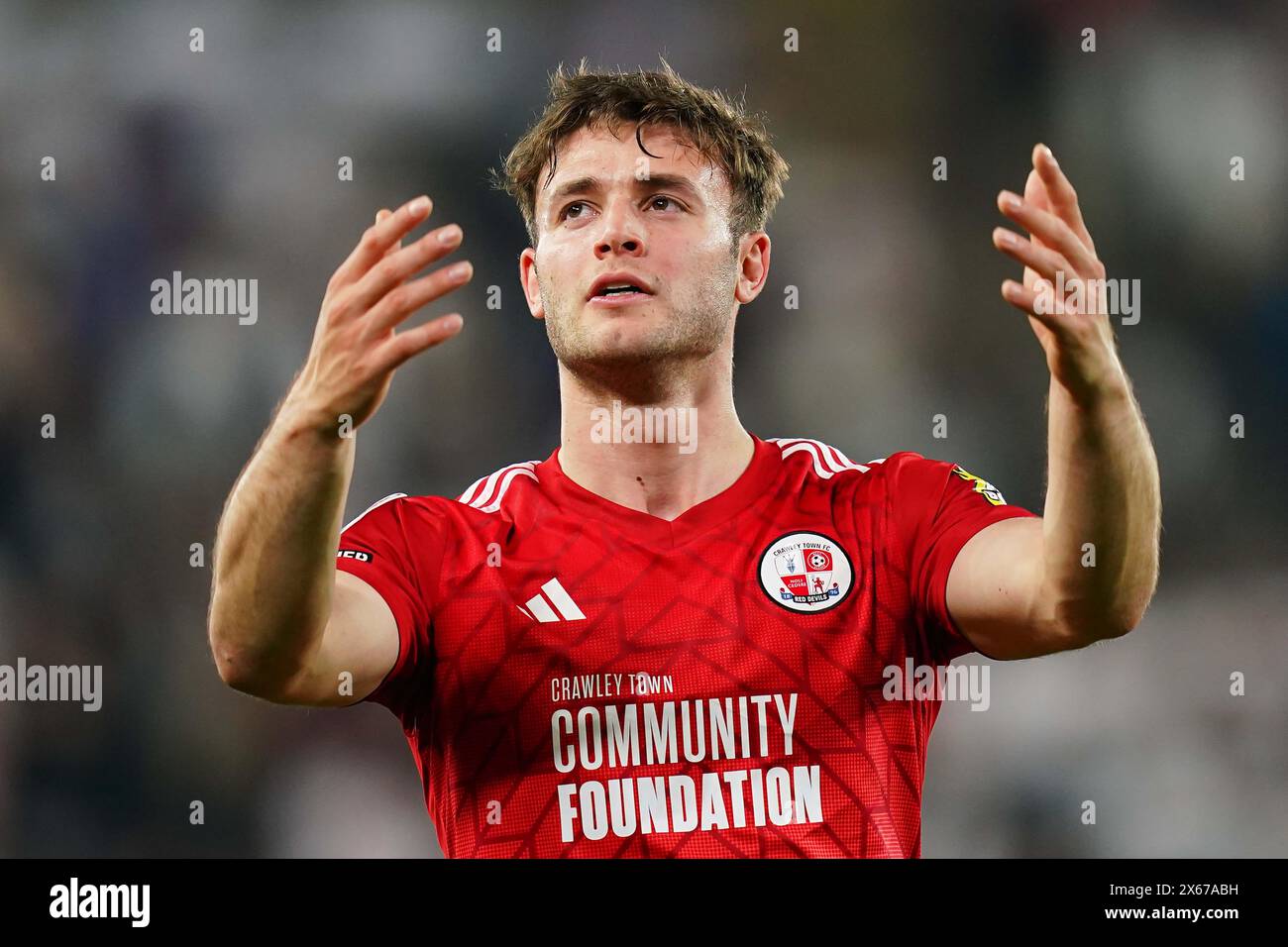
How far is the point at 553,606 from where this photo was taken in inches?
131

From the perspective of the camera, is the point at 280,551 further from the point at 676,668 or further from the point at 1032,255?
the point at 1032,255

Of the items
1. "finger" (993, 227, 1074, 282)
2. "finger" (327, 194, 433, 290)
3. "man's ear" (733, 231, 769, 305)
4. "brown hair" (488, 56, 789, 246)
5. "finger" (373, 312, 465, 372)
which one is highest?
"brown hair" (488, 56, 789, 246)

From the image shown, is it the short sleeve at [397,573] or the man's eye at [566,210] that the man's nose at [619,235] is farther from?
the short sleeve at [397,573]

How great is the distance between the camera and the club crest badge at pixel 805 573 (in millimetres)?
3305

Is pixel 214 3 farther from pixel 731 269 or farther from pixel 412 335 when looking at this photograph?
pixel 412 335

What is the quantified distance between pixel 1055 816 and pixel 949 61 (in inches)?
Result: 137

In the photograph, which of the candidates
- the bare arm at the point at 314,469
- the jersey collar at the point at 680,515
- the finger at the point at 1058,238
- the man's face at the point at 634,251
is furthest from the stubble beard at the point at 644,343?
the finger at the point at 1058,238

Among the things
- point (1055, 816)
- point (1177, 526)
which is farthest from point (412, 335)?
point (1177, 526)

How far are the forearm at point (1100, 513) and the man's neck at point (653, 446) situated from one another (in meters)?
0.97

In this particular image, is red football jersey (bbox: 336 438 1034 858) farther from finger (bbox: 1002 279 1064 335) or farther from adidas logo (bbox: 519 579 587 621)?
finger (bbox: 1002 279 1064 335)

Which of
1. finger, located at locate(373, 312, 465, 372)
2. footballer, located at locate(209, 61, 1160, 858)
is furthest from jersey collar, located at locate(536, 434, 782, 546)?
finger, located at locate(373, 312, 465, 372)

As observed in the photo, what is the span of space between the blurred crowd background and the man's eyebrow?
2311mm

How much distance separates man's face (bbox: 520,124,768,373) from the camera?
340cm

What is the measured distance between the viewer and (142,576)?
5.75m
